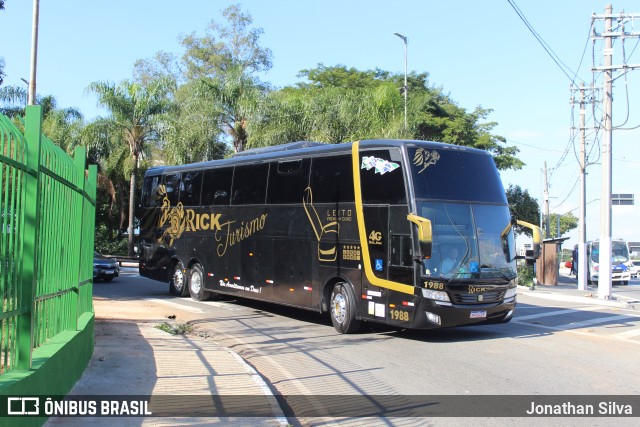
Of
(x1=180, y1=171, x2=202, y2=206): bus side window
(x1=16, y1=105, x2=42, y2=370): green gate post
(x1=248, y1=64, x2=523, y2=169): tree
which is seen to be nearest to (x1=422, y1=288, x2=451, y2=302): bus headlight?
(x1=16, y1=105, x2=42, y2=370): green gate post

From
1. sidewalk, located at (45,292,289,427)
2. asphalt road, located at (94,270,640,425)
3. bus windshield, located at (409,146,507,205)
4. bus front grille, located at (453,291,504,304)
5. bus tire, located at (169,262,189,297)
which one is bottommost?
asphalt road, located at (94,270,640,425)

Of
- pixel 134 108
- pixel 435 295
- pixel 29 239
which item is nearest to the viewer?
pixel 29 239

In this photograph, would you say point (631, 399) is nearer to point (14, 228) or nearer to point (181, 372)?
point (181, 372)

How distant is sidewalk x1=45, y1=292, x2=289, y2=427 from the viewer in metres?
6.18

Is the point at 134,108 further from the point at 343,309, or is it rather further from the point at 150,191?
the point at 343,309

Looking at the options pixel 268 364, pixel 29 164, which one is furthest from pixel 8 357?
pixel 268 364

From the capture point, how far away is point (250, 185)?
15641 mm

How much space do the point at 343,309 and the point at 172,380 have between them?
17.8 ft

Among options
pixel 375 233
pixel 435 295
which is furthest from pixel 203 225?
pixel 435 295

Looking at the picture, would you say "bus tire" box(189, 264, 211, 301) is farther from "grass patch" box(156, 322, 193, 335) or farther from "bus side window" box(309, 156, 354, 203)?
"bus side window" box(309, 156, 354, 203)

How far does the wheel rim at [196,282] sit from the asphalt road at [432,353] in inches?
35.8

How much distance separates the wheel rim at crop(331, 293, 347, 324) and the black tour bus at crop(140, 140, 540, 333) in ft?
0.10

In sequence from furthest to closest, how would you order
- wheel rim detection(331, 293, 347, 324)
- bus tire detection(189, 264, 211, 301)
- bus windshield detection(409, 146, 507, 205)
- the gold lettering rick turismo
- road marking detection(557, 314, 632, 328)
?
bus tire detection(189, 264, 211, 301), the gold lettering rick turismo, road marking detection(557, 314, 632, 328), wheel rim detection(331, 293, 347, 324), bus windshield detection(409, 146, 507, 205)

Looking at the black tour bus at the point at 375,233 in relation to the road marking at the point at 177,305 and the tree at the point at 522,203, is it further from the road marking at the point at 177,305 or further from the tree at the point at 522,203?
the tree at the point at 522,203
